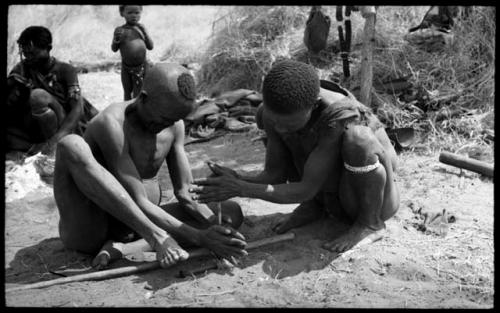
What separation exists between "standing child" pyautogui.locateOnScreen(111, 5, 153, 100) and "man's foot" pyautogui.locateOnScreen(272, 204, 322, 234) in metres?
2.84

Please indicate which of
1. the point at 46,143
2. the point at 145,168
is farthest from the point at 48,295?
the point at 46,143

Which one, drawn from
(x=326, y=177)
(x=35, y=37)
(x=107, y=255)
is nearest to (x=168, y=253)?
(x=107, y=255)

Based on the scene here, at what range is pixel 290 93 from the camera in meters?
2.91

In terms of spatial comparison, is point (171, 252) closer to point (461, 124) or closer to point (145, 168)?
point (145, 168)

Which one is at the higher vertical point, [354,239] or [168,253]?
[168,253]

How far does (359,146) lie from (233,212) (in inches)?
35.9

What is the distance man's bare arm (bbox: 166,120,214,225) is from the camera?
349 centimetres

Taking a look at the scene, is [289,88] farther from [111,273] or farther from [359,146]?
[111,273]

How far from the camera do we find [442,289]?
10.00 feet

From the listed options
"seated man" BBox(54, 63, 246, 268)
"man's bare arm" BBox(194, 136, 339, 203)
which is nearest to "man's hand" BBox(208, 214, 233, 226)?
"seated man" BBox(54, 63, 246, 268)

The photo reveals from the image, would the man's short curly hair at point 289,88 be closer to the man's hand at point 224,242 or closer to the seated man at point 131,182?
the seated man at point 131,182

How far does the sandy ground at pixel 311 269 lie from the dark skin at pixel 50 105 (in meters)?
1.58

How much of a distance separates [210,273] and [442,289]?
3.88 ft

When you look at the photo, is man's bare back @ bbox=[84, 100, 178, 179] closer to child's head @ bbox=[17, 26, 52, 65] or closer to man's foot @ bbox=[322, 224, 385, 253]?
man's foot @ bbox=[322, 224, 385, 253]
